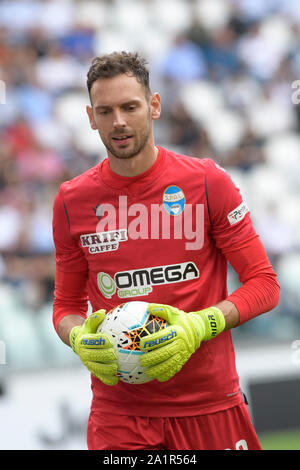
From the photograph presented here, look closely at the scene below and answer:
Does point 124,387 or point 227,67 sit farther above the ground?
point 227,67

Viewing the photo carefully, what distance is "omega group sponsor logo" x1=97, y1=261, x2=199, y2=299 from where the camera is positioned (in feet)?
9.04

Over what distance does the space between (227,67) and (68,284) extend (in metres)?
6.93

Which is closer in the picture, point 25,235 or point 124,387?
point 124,387

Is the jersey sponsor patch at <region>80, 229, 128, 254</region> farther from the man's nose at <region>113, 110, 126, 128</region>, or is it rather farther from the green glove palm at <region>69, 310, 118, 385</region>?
the man's nose at <region>113, 110, 126, 128</region>

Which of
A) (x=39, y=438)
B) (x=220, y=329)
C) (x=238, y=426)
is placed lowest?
(x=39, y=438)

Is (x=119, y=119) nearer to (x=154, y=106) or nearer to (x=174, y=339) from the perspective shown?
(x=154, y=106)

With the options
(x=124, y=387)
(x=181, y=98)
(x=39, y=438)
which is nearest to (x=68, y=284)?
(x=124, y=387)

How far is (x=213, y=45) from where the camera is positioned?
9.49 metres

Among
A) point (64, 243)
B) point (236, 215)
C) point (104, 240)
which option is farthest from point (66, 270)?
point (236, 215)

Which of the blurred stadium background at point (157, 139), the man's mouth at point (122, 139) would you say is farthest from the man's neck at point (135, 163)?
the blurred stadium background at point (157, 139)

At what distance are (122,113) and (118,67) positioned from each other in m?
0.18

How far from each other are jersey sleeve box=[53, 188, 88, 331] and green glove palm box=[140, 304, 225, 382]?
56 cm

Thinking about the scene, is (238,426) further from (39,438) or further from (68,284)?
(39,438)
